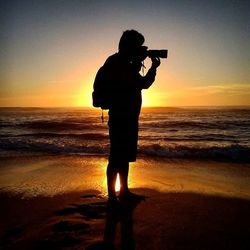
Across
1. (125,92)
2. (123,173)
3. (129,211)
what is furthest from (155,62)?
(129,211)

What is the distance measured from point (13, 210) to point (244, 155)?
6.79 m

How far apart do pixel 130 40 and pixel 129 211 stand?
80.5 inches

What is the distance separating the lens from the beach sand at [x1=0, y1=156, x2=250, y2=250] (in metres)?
2.63

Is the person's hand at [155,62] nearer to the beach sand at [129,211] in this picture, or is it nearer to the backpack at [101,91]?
the backpack at [101,91]

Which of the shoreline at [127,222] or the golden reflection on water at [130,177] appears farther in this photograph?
the golden reflection on water at [130,177]

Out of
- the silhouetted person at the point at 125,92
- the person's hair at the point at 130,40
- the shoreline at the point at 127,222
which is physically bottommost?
the shoreline at the point at 127,222

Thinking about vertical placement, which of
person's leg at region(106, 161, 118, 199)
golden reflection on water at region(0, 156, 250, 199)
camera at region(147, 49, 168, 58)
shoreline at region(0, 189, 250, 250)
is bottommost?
golden reflection on water at region(0, 156, 250, 199)

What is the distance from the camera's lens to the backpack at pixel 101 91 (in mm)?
3377

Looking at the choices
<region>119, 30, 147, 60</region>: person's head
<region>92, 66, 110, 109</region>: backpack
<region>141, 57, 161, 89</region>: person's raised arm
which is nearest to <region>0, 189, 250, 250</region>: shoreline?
<region>92, 66, 110, 109</region>: backpack

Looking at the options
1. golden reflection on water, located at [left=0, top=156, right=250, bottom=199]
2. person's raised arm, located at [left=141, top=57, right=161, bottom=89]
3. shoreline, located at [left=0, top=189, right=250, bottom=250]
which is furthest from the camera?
golden reflection on water, located at [left=0, top=156, right=250, bottom=199]

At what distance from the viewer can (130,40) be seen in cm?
351

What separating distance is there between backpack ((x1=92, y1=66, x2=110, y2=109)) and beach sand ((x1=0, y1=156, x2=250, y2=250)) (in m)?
1.26

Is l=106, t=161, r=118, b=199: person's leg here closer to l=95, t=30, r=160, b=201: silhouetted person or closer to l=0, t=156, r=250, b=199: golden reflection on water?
l=95, t=30, r=160, b=201: silhouetted person

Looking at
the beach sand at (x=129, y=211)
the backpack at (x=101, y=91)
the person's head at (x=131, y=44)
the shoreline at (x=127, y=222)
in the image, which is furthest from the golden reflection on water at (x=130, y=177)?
the person's head at (x=131, y=44)
